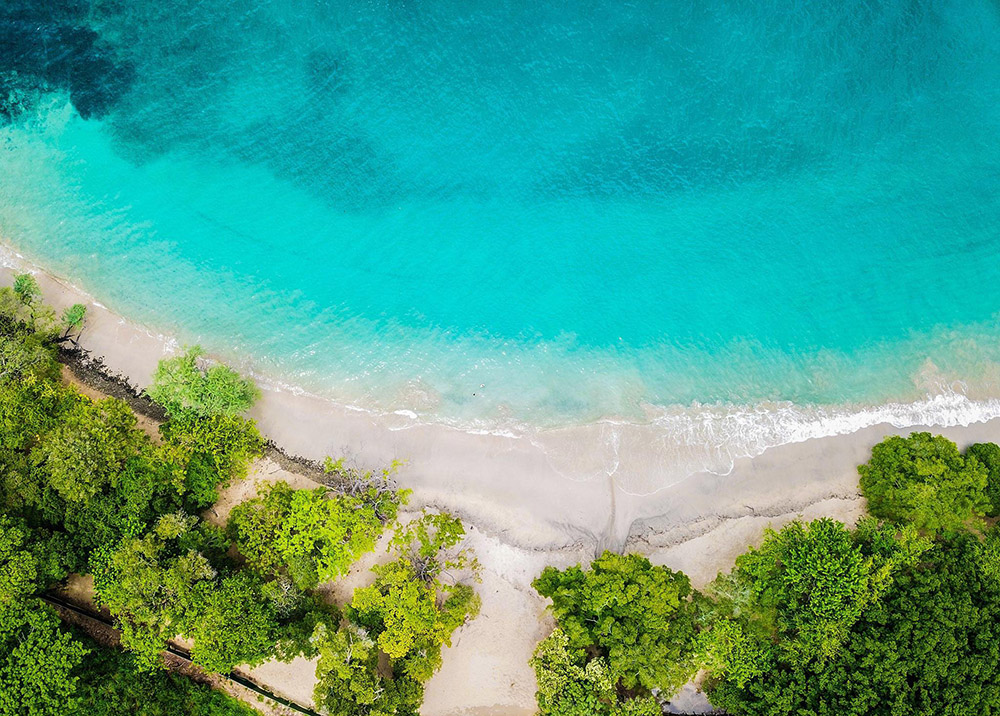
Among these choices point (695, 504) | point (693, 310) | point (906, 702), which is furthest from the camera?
point (693, 310)

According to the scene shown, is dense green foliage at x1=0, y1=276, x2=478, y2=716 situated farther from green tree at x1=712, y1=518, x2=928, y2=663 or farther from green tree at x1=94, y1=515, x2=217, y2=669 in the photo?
green tree at x1=712, y1=518, x2=928, y2=663

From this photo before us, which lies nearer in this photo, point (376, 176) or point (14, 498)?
point (14, 498)

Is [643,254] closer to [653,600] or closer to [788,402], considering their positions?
[788,402]

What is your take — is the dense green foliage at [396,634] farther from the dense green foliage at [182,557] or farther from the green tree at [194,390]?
the green tree at [194,390]

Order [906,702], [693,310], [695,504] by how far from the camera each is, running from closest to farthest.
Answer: [906,702], [695,504], [693,310]

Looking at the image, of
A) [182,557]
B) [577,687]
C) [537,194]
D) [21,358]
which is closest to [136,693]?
[182,557]

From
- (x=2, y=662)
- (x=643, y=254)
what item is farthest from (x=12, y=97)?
(x=643, y=254)

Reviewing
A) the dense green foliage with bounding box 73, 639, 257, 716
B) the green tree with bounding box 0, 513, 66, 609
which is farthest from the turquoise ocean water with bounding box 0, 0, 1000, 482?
the dense green foliage with bounding box 73, 639, 257, 716
